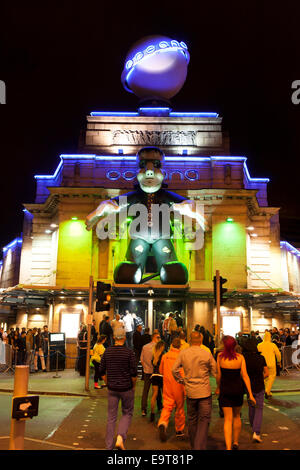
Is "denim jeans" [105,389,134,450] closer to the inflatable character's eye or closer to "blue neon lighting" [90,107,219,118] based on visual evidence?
the inflatable character's eye

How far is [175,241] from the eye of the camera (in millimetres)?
26656

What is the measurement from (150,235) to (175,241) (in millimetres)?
4726

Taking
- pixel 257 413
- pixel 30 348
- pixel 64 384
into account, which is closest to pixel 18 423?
pixel 257 413

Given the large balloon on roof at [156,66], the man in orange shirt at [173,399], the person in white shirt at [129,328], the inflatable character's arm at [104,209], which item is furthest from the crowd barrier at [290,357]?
the large balloon on roof at [156,66]

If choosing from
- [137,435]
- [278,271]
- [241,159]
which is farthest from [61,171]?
[137,435]

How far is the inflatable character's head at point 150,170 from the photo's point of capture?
854 inches

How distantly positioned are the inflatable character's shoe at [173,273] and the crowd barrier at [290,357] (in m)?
5.44

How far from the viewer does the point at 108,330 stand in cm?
1823

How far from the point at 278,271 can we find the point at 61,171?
15558 millimetres

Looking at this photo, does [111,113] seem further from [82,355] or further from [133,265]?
[82,355]

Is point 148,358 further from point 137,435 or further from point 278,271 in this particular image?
point 278,271

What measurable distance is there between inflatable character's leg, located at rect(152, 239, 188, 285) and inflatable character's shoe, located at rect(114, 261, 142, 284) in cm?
112

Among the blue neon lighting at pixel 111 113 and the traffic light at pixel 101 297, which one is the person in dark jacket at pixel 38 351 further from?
the blue neon lighting at pixel 111 113

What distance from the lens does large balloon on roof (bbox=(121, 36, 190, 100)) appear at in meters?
28.7
